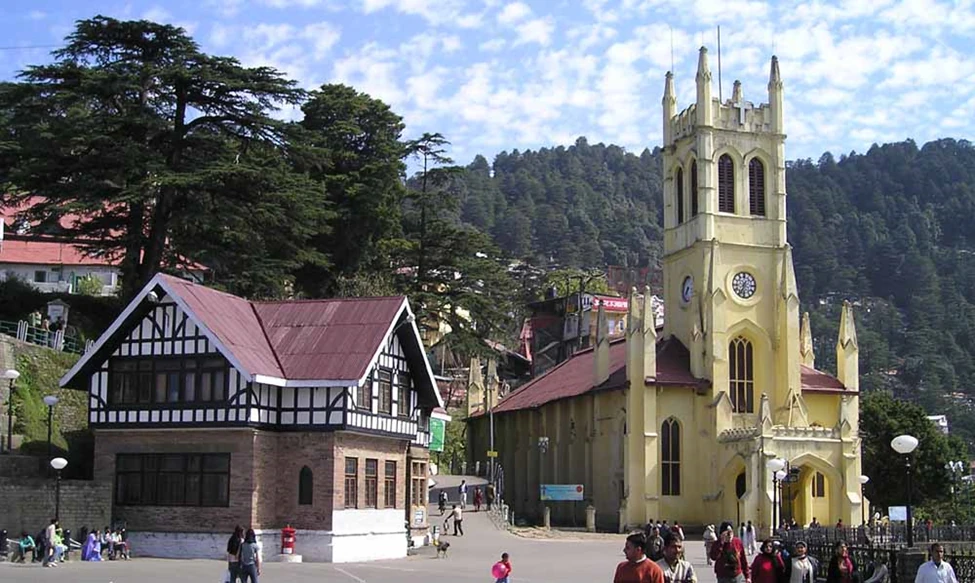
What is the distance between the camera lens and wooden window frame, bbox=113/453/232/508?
36875mm

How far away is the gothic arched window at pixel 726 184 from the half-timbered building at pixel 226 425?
102 feet

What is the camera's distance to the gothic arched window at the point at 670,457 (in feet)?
202

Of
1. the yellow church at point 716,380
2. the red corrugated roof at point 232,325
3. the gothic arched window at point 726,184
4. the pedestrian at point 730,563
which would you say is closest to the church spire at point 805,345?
the yellow church at point 716,380

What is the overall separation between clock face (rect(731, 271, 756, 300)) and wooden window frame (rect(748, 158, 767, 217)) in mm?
3607

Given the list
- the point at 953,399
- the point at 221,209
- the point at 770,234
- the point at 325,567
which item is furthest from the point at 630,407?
the point at 953,399

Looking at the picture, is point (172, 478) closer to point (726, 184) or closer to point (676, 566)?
point (676, 566)

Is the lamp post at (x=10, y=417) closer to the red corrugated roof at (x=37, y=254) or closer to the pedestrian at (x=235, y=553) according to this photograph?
the pedestrian at (x=235, y=553)

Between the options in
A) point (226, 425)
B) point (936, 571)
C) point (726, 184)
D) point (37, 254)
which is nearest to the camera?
point (936, 571)

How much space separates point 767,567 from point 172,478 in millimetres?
23273

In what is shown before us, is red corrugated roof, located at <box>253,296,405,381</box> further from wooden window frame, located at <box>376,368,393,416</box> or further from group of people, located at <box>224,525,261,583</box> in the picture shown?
group of people, located at <box>224,525,261,583</box>

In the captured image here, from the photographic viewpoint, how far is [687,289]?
6644 centimetres

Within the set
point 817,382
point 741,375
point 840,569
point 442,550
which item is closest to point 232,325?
point 442,550

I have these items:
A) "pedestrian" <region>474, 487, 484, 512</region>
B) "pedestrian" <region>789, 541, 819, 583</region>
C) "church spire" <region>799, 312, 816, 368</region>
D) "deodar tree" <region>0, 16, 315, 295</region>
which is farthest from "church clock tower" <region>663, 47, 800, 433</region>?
"pedestrian" <region>789, 541, 819, 583</region>

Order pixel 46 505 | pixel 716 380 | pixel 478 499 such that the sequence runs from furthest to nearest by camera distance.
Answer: pixel 478 499 → pixel 716 380 → pixel 46 505
